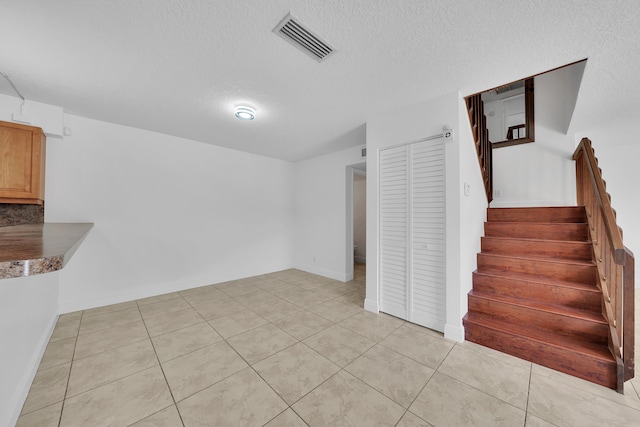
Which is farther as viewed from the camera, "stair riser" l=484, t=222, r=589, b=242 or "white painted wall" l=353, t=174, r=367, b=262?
"white painted wall" l=353, t=174, r=367, b=262

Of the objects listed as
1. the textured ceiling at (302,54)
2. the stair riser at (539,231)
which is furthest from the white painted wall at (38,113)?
the stair riser at (539,231)

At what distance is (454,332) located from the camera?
228 centimetres

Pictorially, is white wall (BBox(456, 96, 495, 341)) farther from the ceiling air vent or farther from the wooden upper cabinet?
the wooden upper cabinet

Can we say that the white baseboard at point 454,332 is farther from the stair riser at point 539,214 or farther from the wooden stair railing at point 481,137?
the wooden stair railing at point 481,137

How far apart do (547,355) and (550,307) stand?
1.54 ft

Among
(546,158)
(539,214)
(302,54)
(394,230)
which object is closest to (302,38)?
(302,54)

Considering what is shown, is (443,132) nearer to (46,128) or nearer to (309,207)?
(309,207)

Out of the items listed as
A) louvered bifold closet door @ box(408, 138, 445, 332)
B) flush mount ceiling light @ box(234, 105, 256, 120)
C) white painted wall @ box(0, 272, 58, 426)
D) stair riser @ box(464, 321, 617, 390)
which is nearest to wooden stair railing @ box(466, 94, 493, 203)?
louvered bifold closet door @ box(408, 138, 445, 332)

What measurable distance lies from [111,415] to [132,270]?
2.40 meters

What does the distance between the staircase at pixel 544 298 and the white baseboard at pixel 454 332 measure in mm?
71

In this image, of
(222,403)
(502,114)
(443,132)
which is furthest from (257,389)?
(502,114)

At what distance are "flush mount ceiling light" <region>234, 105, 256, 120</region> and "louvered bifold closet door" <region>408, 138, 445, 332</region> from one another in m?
1.94

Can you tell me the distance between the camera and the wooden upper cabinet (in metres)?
2.32

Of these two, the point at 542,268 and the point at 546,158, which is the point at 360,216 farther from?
the point at 542,268
